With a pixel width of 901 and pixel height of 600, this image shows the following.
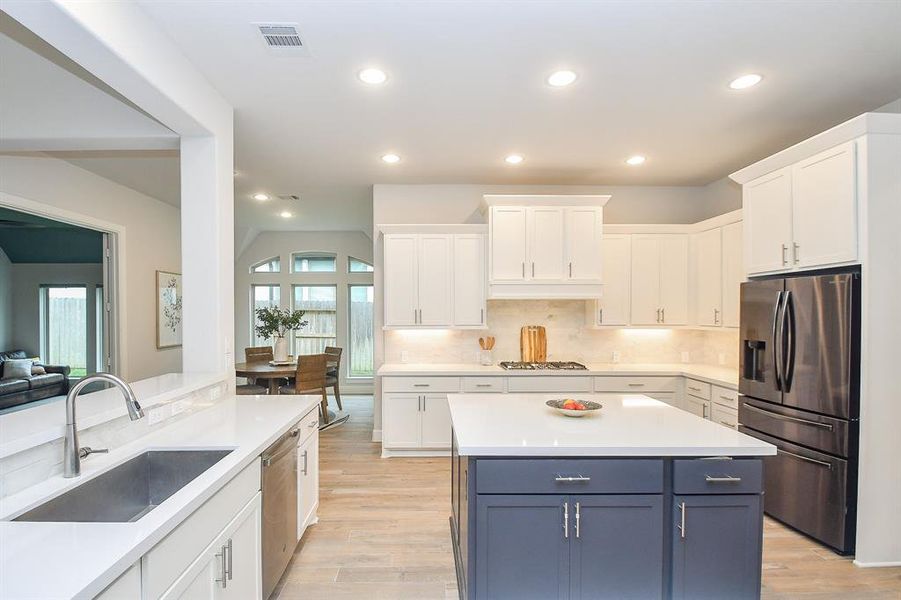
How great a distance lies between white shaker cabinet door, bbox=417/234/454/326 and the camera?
4.64 meters

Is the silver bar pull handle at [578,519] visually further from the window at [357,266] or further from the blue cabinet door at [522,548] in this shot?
the window at [357,266]

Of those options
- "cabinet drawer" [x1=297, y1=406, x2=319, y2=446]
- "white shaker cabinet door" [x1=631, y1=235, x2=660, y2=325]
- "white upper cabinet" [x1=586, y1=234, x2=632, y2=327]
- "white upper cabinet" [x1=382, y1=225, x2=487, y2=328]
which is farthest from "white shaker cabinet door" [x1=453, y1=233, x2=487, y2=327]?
"cabinet drawer" [x1=297, y1=406, x2=319, y2=446]

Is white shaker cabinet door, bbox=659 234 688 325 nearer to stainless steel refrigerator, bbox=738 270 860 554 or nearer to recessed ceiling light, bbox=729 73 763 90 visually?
stainless steel refrigerator, bbox=738 270 860 554

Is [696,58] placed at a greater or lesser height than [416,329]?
greater

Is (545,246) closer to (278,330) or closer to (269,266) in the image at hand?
(278,330)

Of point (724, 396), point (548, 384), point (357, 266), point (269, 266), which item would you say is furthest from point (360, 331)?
point (724, 396)

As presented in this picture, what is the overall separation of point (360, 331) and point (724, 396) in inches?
238

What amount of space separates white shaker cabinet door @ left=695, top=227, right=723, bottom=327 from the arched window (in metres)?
5.99

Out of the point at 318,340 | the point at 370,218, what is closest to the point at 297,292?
the point at 318,340

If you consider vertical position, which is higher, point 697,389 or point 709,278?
point 709,278

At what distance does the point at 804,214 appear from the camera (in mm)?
2850

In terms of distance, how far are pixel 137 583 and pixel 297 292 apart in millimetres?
7443

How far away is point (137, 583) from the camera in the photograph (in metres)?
1.14

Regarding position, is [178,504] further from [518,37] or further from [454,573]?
[518,37]
